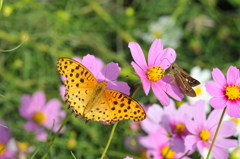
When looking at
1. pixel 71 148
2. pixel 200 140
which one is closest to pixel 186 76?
pixel 200 140

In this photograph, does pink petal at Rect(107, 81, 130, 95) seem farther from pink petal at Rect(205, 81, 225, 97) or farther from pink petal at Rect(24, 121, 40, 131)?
pink petal at Rect(24, 121, 40, 131)

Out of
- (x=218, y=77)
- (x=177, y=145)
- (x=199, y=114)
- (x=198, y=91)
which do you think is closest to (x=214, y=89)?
(x=218, y=77)

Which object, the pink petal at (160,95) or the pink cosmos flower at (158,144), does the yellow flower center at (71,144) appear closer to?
the pink cosmos flower at (158,144)

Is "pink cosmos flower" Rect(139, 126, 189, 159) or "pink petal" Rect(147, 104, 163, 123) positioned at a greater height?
"pink petal" Rect(147, 104, 163, 123)

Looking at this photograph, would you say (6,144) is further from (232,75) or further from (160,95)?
(232,75)

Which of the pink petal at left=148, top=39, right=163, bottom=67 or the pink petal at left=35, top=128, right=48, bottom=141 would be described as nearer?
the pink petal at left=148, top=39, right=163, bottom=67

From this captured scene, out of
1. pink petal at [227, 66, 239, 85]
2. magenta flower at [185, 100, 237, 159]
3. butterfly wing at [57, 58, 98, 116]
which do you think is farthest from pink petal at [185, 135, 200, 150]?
butterfly wing at [57, 58, 98, 116]
